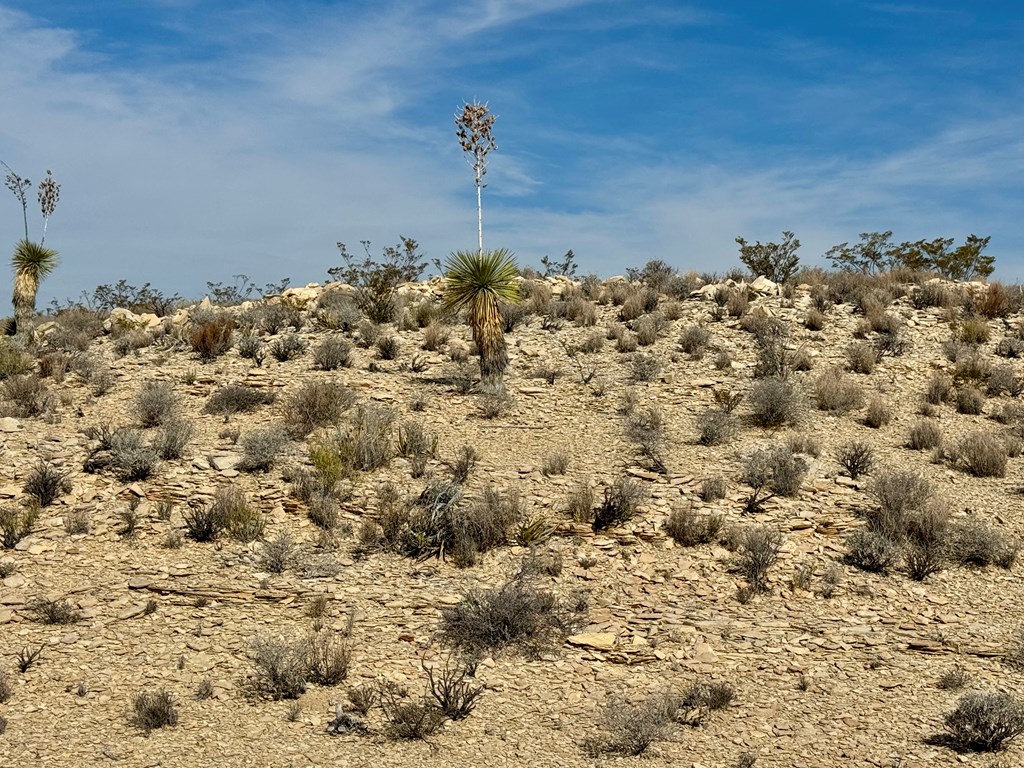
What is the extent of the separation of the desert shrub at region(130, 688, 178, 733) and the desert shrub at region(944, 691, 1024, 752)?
7019 millimetres

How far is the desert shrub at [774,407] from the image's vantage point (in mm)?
16531

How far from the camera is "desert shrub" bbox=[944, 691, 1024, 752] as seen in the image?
7.51 metres

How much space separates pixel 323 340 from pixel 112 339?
613 centimetres

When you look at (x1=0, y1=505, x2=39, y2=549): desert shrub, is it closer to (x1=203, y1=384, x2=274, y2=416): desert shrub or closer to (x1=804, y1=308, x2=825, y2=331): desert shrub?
(x1=203, y1=384, x2=274, y2=416): desert shrub

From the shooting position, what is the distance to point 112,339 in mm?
23047

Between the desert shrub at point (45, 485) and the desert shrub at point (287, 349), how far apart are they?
25.2 ft

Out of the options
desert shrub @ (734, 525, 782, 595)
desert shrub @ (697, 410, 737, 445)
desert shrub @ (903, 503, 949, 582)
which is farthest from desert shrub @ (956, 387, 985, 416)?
desert shrub @ (734, 525, 782, 595)

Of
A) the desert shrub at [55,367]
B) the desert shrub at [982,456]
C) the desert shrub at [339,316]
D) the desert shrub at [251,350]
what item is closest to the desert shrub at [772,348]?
the desert shrub at [982,456]

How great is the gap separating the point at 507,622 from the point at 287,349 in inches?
480

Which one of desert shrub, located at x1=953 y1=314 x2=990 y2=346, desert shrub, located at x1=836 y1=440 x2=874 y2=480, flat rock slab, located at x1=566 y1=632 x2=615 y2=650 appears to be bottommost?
flat rock slab, located at x1=566 y1=632 x2=615 y2=650

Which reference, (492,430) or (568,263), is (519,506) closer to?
(492,430)

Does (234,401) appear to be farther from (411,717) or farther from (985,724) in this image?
(985,724)

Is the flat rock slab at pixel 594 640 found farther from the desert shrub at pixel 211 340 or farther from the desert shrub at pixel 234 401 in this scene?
the desert shrub at pixel 211 340

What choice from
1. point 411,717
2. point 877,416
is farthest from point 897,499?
point 411,717
